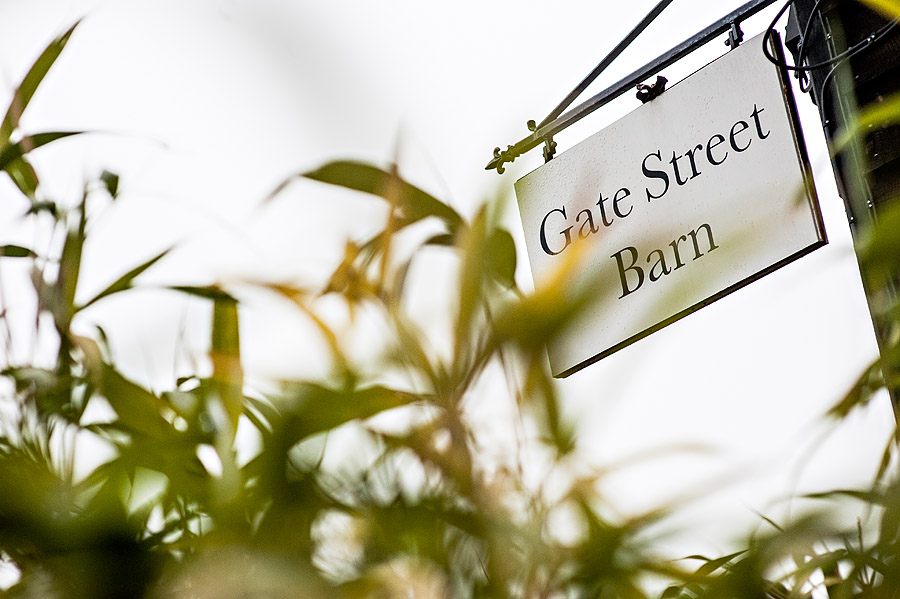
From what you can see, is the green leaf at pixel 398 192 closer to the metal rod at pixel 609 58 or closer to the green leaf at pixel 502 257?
the green leaf at pixel 502 257

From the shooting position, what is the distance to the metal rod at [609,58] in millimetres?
1633

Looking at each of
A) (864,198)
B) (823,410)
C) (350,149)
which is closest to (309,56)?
(350,149)

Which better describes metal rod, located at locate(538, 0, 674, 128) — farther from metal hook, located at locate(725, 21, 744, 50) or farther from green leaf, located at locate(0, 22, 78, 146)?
green leaf, located at locate(0, 22, 78, 146)

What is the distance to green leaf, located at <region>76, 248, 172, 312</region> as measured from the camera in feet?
1.06

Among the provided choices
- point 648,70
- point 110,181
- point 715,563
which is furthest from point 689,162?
point 715,563

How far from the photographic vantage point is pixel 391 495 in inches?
8.5

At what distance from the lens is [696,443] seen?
0.74 feet

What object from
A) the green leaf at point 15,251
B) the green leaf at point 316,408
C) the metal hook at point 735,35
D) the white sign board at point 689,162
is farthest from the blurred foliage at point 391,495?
the metal hook at point 735,35

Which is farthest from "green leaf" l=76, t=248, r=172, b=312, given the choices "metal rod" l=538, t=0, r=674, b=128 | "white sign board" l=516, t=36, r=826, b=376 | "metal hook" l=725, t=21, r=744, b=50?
"metal hook" l=725, t=21, r=744, b=50

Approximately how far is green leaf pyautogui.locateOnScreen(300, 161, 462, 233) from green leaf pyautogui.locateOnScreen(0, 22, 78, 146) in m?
0.16

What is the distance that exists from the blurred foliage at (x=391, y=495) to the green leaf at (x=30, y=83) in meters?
0.15

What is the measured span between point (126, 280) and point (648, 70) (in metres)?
1.57

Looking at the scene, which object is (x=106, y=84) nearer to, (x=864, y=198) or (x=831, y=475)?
(x=831, y=475)

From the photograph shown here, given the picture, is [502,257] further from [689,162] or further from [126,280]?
[689,162]
